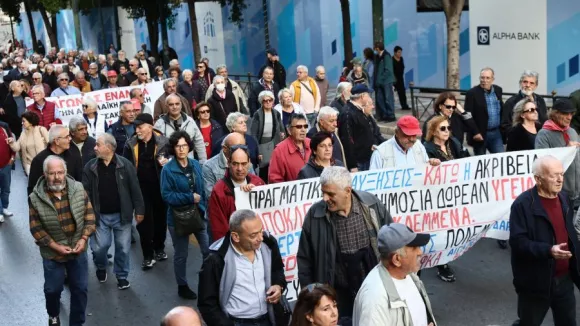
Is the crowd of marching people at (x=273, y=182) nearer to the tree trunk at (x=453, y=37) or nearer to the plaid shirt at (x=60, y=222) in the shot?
the plaid shirt at (x=60, y=222)

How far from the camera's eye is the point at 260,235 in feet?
17.9

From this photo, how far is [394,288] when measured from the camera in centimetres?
466

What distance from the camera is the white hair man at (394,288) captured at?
15.1 feet

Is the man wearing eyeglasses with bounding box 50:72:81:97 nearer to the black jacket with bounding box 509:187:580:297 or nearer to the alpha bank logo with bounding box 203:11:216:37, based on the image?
the black jacket with bounding box 509:187:580:297

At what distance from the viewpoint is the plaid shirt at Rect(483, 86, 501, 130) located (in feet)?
36.6

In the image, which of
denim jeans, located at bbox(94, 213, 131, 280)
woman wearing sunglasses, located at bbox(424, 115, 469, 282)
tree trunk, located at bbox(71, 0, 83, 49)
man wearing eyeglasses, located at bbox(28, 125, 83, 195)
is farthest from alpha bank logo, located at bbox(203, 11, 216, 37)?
woman wearing sunglasses, located at bbox(424, 115, 469, 282)

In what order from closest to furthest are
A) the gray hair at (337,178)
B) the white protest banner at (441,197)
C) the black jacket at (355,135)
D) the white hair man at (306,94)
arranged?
1. the gray hair at (337,178)
2. the white protest banner at (441,197)
3. the black jacket at (355,135)
4. the white hair man at (306,94)

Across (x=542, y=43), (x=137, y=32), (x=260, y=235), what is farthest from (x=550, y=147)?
(x=137, y=32)

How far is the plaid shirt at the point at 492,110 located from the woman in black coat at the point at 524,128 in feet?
5.20

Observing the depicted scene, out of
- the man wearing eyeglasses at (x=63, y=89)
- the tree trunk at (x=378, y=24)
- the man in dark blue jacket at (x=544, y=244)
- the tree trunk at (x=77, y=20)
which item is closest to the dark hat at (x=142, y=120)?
the man in dark blue jacket at (x=544, y=244)

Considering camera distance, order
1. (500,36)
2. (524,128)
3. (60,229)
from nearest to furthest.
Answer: (60,229), (524,128), (500,36)

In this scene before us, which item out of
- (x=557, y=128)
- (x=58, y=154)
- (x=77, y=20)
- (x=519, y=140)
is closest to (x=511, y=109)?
(x=519, y=140)

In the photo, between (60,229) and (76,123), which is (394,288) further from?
(76,123)

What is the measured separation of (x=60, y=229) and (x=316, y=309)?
371 centimetres
